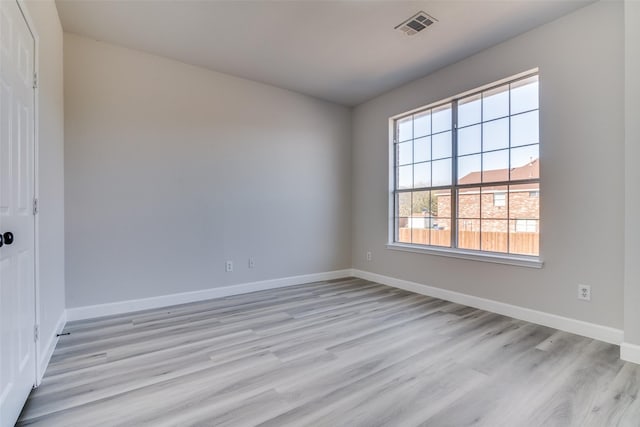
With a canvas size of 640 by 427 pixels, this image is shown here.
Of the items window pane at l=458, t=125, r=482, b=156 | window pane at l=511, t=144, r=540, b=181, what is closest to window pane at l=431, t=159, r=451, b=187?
window pane at l=458, t=125, r=482, b=156

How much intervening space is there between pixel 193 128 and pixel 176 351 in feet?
7.93

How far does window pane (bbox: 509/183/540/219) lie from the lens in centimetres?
295

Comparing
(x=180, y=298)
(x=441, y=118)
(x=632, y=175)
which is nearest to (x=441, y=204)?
(x=441, y=118)

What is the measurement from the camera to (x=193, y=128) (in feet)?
11.7

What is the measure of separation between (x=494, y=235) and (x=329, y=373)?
7.72 ft

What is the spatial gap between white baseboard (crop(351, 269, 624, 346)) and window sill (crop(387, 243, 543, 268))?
422 millimetres

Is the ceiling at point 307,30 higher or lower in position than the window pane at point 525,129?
higher

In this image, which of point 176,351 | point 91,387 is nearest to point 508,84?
point 176,351

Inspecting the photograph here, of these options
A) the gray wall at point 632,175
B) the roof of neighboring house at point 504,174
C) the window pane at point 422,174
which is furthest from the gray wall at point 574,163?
the window pane at point 422,174

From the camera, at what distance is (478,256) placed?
3.31m

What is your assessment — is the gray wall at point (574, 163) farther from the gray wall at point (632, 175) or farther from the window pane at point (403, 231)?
the window pane at point (403, 231)

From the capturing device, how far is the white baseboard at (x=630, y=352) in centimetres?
211

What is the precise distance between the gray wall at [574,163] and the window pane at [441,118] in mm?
405

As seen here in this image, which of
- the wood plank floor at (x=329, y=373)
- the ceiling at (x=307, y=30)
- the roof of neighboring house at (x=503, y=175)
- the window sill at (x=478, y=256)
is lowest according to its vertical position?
the wood plank floor at (x=329, y=373)
